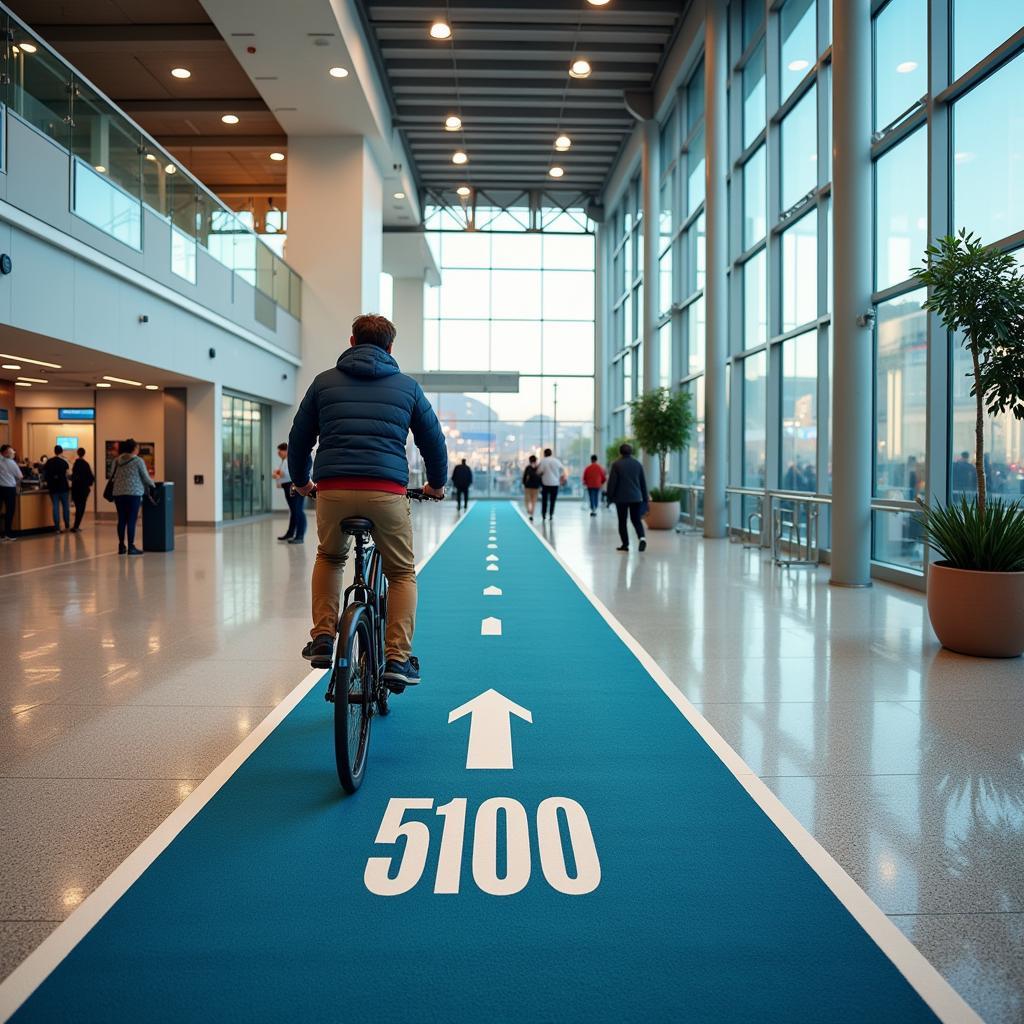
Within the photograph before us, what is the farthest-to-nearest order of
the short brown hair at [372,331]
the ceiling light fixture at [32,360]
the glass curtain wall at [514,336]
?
1. the glass curtain wall at [514,336]
2. the ceiling light fixture at [32,360]
3. the short brown hair at [372,331]

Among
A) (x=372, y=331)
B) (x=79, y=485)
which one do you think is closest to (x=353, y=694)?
(x=372, y=331)

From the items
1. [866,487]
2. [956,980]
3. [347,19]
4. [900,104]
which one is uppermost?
[347,19]

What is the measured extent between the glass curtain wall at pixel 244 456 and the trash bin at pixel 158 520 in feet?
17.1

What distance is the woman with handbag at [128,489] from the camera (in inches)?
554

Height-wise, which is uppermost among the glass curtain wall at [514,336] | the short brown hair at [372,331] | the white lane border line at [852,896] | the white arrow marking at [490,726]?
the glass curtain wall at [514,336]

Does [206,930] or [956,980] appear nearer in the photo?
[956,980]

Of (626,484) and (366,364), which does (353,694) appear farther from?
(626,484)

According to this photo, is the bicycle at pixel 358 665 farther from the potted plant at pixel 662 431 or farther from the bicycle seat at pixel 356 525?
the potted plant at pixel 662 431

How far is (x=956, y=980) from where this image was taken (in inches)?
96.0

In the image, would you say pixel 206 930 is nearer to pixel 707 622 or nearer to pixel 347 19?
pixel 707 622

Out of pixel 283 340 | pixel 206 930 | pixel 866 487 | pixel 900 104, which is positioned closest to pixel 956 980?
pixel 206 930

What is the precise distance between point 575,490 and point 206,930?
1416 inches

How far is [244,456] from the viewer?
22156mm

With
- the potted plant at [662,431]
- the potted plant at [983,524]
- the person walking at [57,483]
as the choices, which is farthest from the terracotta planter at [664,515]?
the potted plant at [983,524]
